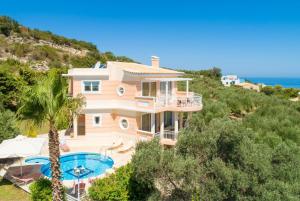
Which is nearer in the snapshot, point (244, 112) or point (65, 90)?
point (65, 90)

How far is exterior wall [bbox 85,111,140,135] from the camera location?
80.4ft

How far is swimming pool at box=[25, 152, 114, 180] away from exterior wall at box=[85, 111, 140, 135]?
3.97 m

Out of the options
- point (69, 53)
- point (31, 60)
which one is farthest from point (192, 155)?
point (69, 53)

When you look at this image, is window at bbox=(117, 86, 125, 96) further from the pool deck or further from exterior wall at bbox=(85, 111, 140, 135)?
the pool deck

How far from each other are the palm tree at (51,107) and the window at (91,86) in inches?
515

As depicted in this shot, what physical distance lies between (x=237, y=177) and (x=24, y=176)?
43.9 ft

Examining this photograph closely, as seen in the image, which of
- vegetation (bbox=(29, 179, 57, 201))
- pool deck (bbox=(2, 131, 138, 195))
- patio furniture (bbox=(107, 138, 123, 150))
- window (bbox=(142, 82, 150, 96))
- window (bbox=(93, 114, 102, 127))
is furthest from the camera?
window (bbox=(142, 82, 150, 96))

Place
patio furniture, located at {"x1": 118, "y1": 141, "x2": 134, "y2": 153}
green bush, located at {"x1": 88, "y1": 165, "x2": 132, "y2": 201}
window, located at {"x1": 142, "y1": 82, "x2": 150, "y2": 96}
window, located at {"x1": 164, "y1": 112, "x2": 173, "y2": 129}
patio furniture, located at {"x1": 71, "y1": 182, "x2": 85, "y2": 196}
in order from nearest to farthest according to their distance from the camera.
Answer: green bush, located at {"x1": 88, "y1": 165, "x2": 132, "y2": 201} < patio furniture, located at {"x1": 71, "y1": 182, "x2": 85, "y2": 196} < patio furniture, located at {"x1": 118, "y1": 141, "x2": 134, "y2": 153} < window, located at {"x1": 142, "y1": 82, "x2": 150, "y2": 96} < window, located at {"x1": 164, "y1": 112, "x2": 173, "y2": 129}

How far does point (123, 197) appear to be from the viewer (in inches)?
504

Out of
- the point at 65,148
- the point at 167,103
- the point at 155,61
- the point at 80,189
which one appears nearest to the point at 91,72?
the point at 65,148

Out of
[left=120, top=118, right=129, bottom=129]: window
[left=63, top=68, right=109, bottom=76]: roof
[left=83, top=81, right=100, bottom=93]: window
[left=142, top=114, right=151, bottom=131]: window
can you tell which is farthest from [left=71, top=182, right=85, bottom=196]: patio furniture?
[left=63, top=68, right=109, bottom=76]: roof

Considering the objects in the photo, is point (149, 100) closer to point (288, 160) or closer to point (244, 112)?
point (288, 160)

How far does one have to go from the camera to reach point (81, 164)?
18.9 meters

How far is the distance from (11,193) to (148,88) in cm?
1465
